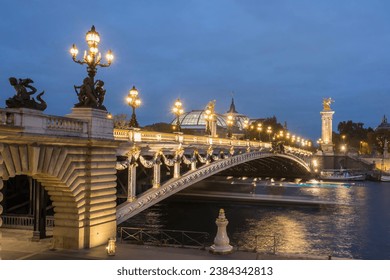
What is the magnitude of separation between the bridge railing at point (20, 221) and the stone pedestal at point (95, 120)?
6.07 meters

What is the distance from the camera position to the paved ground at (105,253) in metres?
18.2

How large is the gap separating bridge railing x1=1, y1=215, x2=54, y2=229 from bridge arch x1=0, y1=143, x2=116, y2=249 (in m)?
4.10

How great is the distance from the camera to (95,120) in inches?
794

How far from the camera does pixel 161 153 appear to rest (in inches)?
1113

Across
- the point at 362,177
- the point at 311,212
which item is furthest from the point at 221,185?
the point at 362,177

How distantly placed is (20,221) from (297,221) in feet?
83.2

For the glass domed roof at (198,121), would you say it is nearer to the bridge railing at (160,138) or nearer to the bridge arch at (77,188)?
the bridge railing at (160,138)

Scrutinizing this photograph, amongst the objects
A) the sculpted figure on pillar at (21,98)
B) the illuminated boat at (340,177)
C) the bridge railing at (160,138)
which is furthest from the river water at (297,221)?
the illuminated boat at (340,177)

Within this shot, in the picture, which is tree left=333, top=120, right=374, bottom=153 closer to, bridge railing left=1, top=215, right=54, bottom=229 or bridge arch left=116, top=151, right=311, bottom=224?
bridge arch left=116, top=151, right=311, bottom=224

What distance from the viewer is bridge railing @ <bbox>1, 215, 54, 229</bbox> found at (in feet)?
79.4

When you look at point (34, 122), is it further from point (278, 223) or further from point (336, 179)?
point (336, 179)

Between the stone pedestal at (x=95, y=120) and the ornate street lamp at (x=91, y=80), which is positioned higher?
the ornate street lamp at (x=91, y=80)

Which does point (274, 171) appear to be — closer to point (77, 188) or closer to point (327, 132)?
point (327, 132)

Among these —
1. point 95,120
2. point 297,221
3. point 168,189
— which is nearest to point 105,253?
point 95,120
